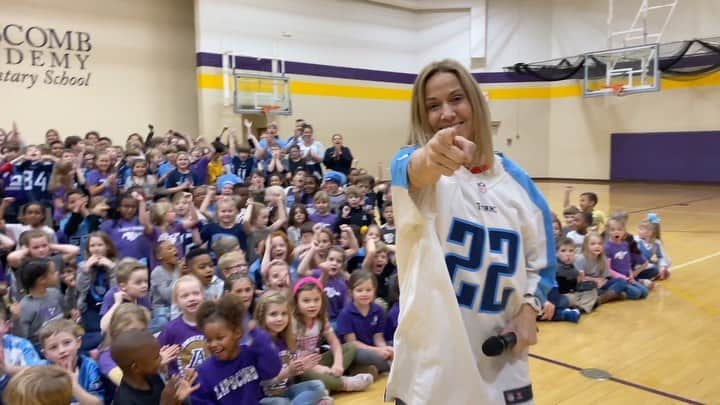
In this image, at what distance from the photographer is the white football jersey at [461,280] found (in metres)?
1.27

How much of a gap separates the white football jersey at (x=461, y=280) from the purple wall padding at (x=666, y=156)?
51.6ft

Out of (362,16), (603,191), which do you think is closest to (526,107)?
(603,191)

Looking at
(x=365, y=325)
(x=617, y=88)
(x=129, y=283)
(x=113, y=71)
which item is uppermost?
(x=113, y=71)

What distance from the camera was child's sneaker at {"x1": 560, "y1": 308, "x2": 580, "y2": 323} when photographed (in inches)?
188

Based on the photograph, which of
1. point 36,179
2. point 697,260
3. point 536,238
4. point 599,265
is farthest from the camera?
point 697,260

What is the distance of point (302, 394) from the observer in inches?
121

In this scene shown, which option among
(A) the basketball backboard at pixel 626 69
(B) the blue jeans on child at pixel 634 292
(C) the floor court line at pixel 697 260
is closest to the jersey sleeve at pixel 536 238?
(B) the blue jeans on child at pixel 634 292

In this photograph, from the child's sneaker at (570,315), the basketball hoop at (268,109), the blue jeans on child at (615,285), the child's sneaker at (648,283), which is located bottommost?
the child's sneaker at (570,315)

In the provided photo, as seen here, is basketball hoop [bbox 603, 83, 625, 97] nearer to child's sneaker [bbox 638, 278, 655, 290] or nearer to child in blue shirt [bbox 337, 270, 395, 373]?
child's sneaker [bbox 638, 278, 655, 290]

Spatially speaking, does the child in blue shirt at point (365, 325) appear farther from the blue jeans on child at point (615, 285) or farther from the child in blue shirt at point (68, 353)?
the blue jeans on child at point (615, 285)

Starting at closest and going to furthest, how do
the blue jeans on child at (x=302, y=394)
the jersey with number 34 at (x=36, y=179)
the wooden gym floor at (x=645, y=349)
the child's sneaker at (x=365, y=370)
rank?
1. the blue jeans on child at (x=302, y=394)
2. the wooden gym floor at (x=645, y=349)
3. the child's sneaker at (x=365, y=370)
4. the jersey with number 34 at (x=36, y=179)

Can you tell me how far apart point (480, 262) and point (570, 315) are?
3881mm

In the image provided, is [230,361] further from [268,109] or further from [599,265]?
[268,109]

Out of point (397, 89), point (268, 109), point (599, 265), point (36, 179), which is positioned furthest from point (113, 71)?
point (599, 265)
